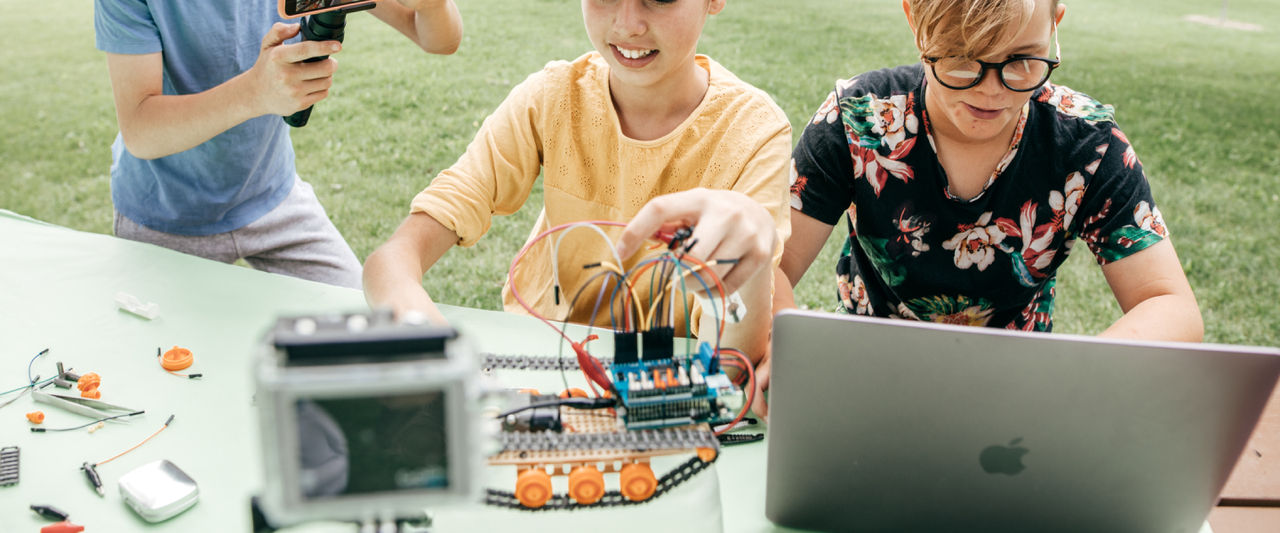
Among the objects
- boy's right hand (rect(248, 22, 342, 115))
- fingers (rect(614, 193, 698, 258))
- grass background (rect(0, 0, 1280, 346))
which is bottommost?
grass background (rect(0, 0, 1280, 346))

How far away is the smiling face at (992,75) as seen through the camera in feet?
5.04

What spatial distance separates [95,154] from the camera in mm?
5000

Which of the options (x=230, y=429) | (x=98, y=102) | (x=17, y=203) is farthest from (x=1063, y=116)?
(x=98, y=102)

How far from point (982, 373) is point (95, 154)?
543 centimetres

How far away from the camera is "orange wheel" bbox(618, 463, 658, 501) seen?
1.01 metres

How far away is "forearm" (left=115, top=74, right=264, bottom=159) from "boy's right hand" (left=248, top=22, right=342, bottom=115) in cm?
7

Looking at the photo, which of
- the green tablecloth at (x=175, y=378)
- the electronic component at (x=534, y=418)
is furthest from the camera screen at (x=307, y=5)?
the electronic component at (x=534, y=418)

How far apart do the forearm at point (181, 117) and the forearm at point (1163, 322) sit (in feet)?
5.98

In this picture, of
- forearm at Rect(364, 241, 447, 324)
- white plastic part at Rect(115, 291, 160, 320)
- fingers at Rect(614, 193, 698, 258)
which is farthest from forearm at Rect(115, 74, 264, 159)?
fingers at Rect(614, 193, 698, 258)

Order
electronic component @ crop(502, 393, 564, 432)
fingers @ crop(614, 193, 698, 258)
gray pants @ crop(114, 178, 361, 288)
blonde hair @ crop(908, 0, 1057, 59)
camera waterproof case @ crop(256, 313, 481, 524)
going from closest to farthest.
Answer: camera waterproof case @ crop(256, 313, 481, 524) < electronic component @ crop(502, 393, 564, 432) < fingers @ crop(614, 193, 698, 258) < blonde hair @ crop(908, 0, 1057, 59) < gray pants @ crop(114, 178, 361, 288)

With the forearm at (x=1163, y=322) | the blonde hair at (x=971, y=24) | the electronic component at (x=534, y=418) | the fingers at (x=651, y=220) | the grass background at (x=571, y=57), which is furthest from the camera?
the grass background at (x=571, y=57)

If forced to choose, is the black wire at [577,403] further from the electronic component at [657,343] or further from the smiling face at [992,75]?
the smiling face at [992,75]

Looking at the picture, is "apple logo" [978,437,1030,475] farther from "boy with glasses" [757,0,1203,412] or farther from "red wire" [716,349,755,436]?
"boy with glasses" [757,0,1203,412]

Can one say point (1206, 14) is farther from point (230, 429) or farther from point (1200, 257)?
point (230, 429)
